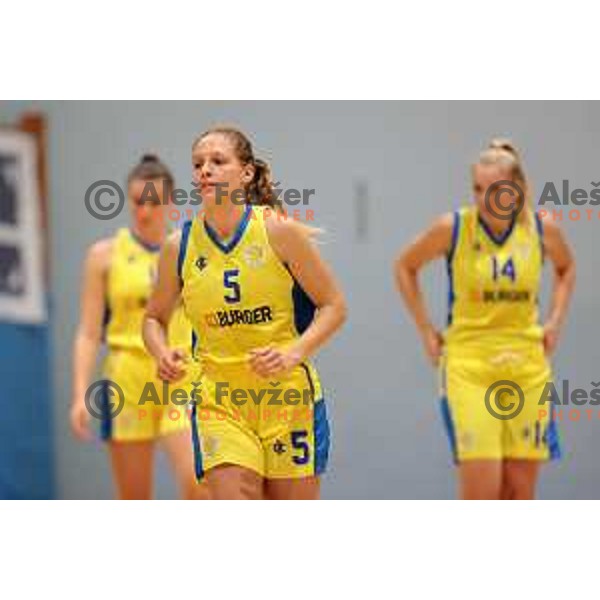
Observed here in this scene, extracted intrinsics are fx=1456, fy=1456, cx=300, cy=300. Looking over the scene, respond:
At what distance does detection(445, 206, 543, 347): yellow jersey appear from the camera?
142 inches

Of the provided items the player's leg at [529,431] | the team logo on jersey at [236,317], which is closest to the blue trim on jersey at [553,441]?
the player's leg at [529,431]

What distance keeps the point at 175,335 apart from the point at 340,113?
69 cm

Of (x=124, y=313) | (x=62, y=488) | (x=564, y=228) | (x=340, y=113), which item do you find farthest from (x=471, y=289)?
(x=62, y=488)

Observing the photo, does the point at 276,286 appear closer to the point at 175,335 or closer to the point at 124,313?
the point at 175,335

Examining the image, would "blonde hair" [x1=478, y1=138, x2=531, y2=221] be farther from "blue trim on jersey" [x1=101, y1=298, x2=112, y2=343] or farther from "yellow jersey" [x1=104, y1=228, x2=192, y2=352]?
"blue trim on jersey" [x1=101, y1=298, x2=112, y2=343]

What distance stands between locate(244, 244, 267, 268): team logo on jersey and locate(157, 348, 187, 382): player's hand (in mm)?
298

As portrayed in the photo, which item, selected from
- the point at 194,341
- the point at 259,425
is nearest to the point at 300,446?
the point at 259,425

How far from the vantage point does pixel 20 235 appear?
3709mm

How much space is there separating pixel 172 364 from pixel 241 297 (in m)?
0.25

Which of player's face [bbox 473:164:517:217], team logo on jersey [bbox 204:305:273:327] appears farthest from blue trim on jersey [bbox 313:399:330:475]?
player's face [bbox 473:164:517:217]

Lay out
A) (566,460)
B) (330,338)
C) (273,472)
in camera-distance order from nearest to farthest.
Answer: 1. (273,472)
2. (330,338)
3. (566,460)

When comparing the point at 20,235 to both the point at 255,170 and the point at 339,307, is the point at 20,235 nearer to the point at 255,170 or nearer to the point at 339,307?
the point at 255,170

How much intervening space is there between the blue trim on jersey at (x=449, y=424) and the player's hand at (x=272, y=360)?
0.57 meters

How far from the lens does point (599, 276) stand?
3605 millimetres
